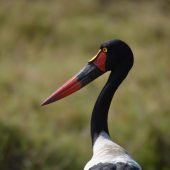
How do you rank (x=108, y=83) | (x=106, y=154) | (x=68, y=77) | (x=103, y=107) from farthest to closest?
(x=68, y=77), (x=108, y=83), (x=103, y=107), (x=106, y=154)

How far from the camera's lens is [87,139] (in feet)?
33.8

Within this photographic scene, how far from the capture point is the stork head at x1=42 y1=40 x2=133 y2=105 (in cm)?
725

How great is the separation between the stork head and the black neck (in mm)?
78

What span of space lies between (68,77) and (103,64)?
14.8 ft

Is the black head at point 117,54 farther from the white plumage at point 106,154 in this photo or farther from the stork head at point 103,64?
the white plumage at point 106,154

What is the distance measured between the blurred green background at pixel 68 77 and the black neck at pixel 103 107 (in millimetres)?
2548

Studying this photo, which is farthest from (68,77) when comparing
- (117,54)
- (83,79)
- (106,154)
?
(106,154)

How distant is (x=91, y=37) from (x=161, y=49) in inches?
44.4

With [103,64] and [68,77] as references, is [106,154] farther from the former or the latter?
[68,77]

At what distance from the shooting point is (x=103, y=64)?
7.34 meters

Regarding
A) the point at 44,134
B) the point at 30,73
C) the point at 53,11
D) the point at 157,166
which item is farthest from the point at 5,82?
the point at 53,11

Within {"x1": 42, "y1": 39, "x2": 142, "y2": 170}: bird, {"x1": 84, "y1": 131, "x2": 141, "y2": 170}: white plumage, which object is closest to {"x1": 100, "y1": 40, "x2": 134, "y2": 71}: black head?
{"x1": 42, "y1": 39, "x2": 142, "y2": 170}: bird

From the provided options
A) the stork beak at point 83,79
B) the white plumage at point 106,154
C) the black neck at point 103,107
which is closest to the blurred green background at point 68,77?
the stork beak at point 83,79

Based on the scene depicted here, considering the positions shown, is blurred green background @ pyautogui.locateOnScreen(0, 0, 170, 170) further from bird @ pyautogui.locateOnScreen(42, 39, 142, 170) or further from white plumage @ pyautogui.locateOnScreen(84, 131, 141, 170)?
white plumage @ pyautogui.locateOnScreen(84, 131, 141, 170)
